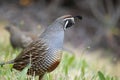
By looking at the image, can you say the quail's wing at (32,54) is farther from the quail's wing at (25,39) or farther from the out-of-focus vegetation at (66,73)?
the quail's wing at (25,39)

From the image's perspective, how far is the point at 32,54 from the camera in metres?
6.12

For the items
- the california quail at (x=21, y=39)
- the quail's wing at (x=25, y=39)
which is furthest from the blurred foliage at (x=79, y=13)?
the quail's wing at (x=25, y=39)

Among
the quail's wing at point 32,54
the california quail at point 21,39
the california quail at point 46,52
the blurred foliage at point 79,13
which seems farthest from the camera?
the blurred foliage at point 79,13

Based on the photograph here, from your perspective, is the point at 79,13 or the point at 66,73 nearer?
the point at 66,73

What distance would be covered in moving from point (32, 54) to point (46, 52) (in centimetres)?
17

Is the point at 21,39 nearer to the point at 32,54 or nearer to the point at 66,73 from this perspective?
the point at 66,73

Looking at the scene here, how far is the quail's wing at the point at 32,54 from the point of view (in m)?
6.09

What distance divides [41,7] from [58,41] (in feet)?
40.0

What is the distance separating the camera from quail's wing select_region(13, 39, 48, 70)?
609 cm

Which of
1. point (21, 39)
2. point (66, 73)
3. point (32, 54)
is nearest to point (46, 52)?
point (32, 54)

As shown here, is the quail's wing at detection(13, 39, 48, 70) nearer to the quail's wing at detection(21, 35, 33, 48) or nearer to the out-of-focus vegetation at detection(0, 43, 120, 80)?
the out-of-focus vegetation at detection(0, 43, 120, 80)

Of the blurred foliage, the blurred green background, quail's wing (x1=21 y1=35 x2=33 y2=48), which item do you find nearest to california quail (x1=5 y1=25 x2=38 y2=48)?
quail's wing (x1=21 y1=35 x2=33 y2=48)

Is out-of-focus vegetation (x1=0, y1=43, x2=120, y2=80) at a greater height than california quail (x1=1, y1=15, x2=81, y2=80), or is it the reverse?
california quail (x1=1, y1=15, x2=81, y2=80)

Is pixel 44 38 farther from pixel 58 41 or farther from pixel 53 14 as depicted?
pixel 53 14
